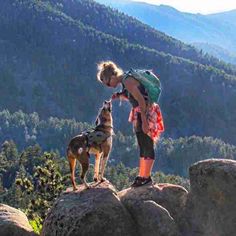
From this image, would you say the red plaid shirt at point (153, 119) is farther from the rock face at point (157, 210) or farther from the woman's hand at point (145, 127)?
the rock face at point (157, 210)

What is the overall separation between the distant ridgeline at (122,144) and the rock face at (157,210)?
124 m

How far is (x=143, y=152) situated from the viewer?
35.6 feet

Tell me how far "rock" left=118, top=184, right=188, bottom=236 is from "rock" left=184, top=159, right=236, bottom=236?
24cm

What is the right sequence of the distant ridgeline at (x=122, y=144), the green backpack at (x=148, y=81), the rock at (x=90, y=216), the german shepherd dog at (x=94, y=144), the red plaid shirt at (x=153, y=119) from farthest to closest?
the distant ridgeline at (x=122, y=144) < the red plaid shirt at (x=153, y=119) < the green backpack at (x=148, y=81) < the german shepherd dog at (x=94, y=144) < the rock at (x=90, y=216)

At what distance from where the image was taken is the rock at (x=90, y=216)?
31.8 ft

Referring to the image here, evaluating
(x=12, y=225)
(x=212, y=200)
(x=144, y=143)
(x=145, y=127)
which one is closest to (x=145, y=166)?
(x=144, y=143)

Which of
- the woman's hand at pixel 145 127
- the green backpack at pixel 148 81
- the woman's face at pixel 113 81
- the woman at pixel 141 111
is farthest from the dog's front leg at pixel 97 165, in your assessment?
the green backpack at pixel 148 81

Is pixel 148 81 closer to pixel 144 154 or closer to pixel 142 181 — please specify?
pixel 144 154

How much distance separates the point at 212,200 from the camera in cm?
999

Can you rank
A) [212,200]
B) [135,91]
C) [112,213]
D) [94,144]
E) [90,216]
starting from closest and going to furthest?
[90,216] → [112,213] → [212,200] → [94,144] → [135,91]

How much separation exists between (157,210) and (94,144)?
5.28 ft

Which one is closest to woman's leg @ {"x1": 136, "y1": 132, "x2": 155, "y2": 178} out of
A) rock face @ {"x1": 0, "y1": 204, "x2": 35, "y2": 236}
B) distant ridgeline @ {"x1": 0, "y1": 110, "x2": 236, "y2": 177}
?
rock face @ {"x1": 0, "y1": 204, "x2": 35, "y2": 236}

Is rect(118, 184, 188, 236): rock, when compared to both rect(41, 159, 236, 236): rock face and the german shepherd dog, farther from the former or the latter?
the german shepherd dog

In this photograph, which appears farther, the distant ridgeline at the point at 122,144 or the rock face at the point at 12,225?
the distant ridgeline at the point at 122,144
